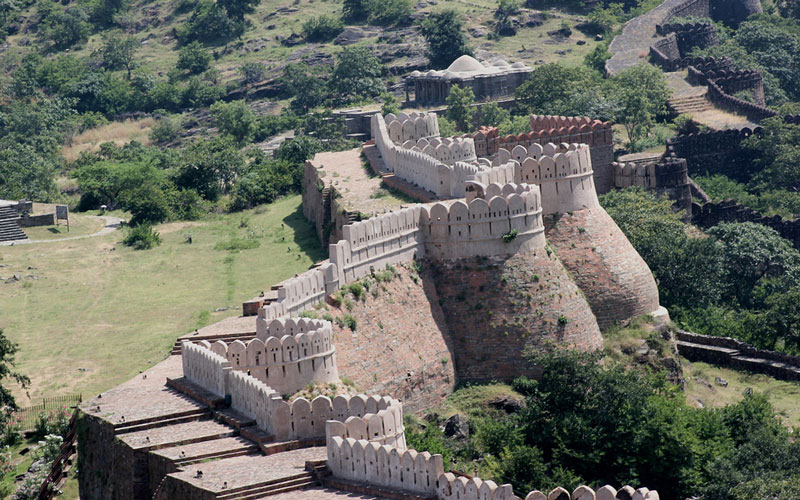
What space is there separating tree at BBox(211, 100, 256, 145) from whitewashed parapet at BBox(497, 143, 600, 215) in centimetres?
5878

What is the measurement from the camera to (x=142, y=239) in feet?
276

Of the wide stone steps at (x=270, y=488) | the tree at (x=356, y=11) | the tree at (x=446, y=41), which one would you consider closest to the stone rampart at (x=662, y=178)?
the wide stone steps at (x=270, y=488)

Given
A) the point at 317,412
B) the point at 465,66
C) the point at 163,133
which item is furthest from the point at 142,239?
the point at 163,133

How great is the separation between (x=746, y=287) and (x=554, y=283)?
69.7 feet

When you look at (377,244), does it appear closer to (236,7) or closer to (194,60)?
(194,60)

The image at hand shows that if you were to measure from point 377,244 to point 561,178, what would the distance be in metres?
8.62

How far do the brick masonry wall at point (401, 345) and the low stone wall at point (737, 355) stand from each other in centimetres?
1249

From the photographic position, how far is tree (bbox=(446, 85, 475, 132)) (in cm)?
10762

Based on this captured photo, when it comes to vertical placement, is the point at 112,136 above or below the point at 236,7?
below

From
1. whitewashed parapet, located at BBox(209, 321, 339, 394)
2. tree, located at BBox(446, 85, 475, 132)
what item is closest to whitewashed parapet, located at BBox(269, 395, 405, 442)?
whitewashed parapet, located at BBox(209, 321, 339, 394)

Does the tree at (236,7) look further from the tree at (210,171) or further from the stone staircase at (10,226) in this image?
the stone staircase at (10,226)

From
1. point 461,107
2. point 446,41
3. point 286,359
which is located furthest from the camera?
point 446,41

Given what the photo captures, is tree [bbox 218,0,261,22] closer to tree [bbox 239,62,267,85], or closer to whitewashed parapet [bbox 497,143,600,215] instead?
tree [bbox 239,62,267,85]

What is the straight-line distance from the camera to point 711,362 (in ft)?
217
